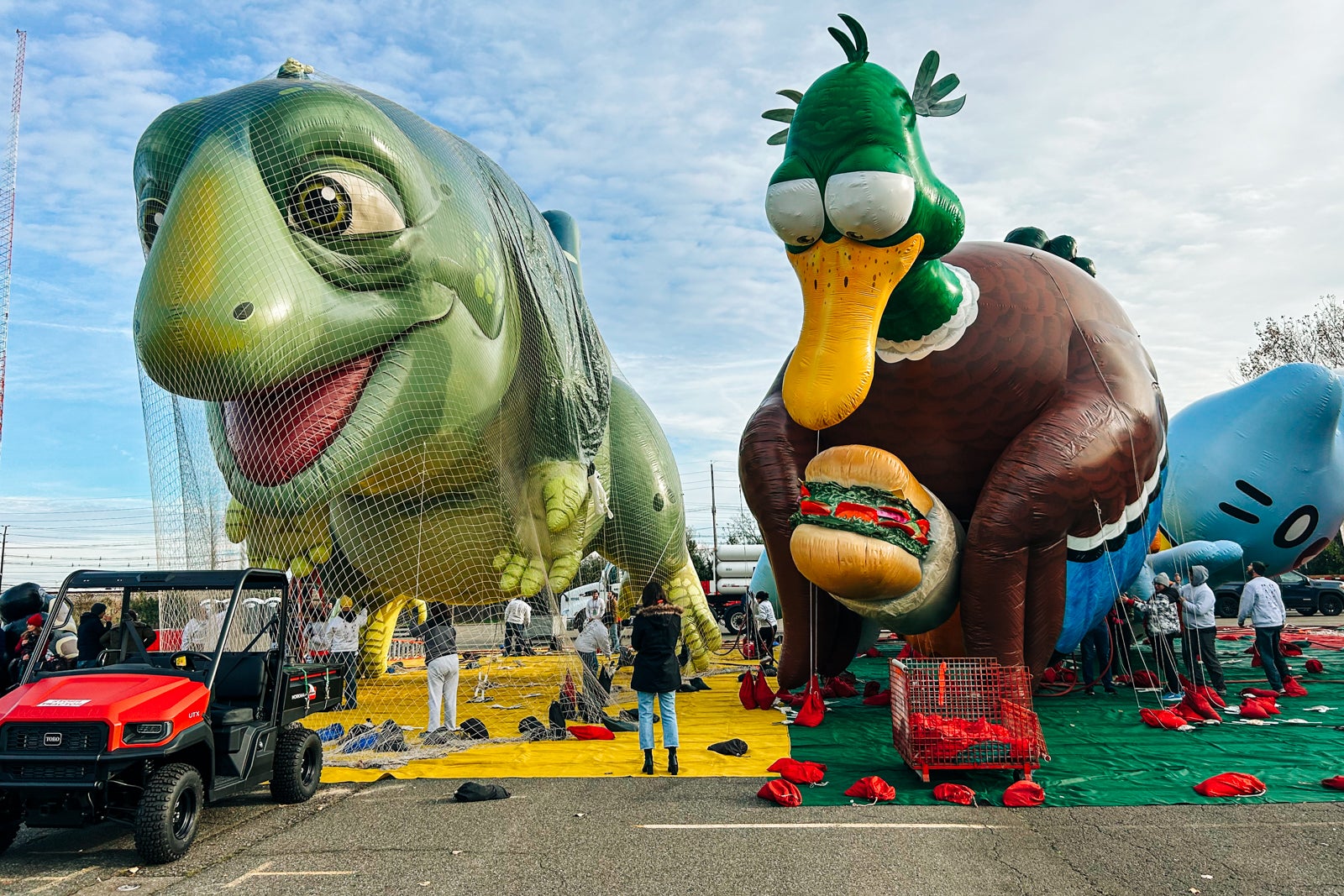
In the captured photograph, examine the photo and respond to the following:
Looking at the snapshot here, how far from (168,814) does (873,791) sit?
3480 millimetres

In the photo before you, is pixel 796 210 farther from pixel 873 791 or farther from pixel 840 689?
pixel 840 689

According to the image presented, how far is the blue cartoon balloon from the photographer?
1298 centimetres

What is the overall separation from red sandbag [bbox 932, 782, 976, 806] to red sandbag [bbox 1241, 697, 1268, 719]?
12.7ft

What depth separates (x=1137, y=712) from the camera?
26.7ft

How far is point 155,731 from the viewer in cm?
397

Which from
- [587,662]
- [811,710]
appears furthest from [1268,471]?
[587,662]

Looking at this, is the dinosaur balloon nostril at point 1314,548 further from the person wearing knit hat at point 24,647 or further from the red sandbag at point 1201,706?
the person wearing knit hat at point 24,647

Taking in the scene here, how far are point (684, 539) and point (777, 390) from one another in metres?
3.17

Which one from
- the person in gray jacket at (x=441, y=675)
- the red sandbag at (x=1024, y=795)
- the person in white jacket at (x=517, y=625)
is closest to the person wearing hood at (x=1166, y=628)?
the red sandbag at (x=1024, y=795)

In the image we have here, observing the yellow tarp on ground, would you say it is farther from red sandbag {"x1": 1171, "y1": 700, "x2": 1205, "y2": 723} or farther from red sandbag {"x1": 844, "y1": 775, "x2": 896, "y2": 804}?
red sandbag {"x1": 1171, "y1": 700, "x2": 1205, "y2": 723}

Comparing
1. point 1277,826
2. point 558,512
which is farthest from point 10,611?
point 1277,826

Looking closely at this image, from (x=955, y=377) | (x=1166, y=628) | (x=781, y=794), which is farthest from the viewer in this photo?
(x=1166, y=628)

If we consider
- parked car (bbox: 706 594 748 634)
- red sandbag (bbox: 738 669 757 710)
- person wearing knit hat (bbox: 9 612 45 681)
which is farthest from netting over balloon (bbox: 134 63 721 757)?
parked car (bbox: 706 594 748 634)

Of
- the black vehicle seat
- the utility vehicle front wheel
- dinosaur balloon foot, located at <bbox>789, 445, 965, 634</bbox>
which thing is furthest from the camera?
dinosaur balloon foot, located at <bbox>789, 445, 965, 634</bbox>
